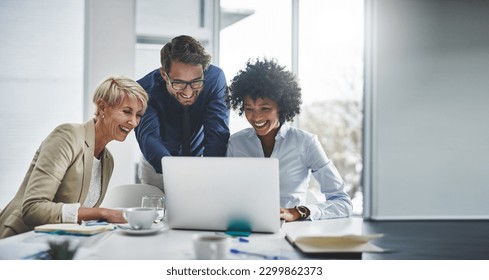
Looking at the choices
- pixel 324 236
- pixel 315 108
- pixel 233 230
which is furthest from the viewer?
pixel 315 108

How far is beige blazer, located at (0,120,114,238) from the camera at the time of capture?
5.57 feet

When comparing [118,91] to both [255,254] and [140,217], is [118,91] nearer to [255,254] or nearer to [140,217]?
[140,217]

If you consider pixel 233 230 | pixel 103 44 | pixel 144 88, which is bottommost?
pixel 233 230

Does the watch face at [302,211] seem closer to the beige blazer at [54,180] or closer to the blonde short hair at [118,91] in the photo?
the beige blazer at [54,180]

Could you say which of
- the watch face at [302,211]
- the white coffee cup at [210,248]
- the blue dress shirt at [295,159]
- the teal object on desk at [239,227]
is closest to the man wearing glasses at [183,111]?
the blue dress shirt at [295,159]

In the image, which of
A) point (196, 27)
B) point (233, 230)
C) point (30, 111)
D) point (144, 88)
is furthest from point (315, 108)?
point (233, 230)

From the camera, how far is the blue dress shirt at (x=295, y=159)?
2.13m

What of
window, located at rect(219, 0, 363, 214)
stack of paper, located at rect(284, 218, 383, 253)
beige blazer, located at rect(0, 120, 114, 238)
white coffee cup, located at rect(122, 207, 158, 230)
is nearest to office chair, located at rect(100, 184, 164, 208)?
beige blazer, located at rect(0, 120, 114, 238)

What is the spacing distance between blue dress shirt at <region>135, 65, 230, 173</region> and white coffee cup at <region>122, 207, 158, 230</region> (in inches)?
45.2

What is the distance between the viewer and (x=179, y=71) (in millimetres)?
2656

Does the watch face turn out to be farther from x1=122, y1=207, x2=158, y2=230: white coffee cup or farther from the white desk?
x1=122, y1=207, x2=158, y2=230: white coffee cup

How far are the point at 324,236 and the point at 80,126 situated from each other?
1.22 metres

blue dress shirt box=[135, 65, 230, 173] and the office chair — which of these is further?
blue dress shirt box=[135, 65, 230, 173]
